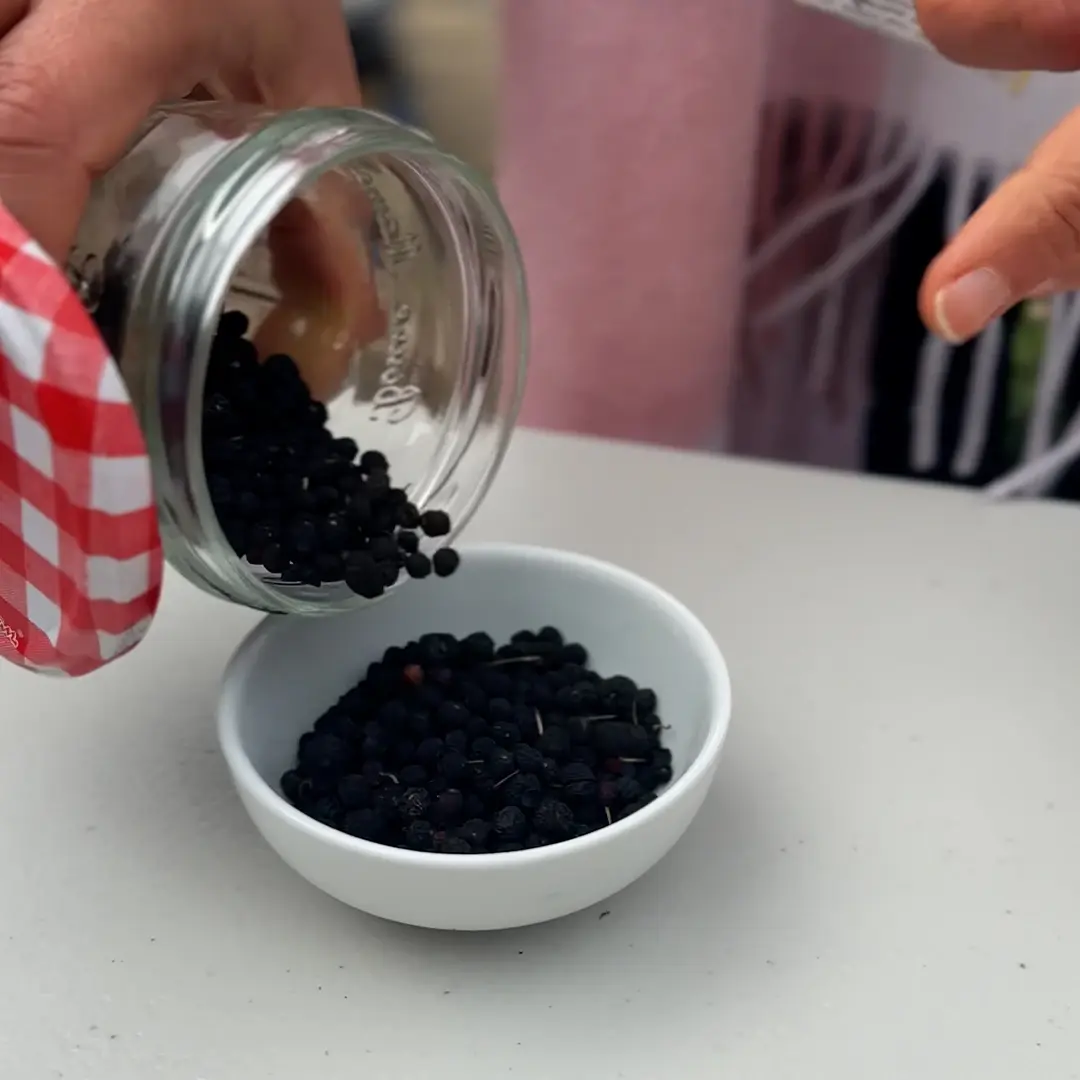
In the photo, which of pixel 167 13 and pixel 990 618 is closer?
pixel 167 13

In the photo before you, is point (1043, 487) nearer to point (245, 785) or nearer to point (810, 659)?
point (810, 659)

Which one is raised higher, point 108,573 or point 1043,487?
point 108,573

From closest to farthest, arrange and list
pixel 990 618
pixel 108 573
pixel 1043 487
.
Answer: pixel 108 573, pixel 990 618, pixel 1043 487

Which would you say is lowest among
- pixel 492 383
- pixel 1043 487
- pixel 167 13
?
pixel 1043 487

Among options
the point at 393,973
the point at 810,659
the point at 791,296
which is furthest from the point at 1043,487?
the point at 393,973

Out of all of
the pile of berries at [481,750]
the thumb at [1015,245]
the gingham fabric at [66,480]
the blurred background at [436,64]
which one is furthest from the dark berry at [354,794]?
the blurred background at [436,64]

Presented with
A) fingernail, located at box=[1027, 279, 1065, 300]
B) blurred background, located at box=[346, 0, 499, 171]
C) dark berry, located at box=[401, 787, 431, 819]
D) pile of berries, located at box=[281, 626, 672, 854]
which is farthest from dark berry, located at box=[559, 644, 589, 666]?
blurred background, located at box=[346, 0, 499, 171]

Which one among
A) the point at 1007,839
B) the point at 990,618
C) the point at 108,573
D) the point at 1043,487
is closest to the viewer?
the point at 108,573

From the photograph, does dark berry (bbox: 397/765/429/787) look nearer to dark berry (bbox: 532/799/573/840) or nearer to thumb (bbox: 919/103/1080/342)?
dark berry (bbox: 532/799/573/840)
